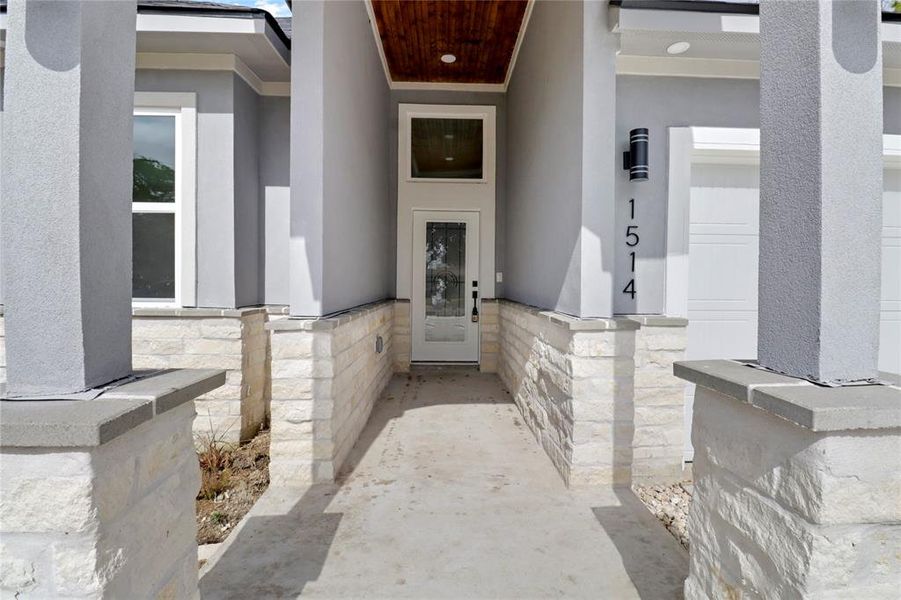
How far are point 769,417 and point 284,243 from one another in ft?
13.9

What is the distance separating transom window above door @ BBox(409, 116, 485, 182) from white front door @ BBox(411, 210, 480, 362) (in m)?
0.54

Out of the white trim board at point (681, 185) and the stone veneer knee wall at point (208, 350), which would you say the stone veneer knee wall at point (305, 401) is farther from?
the white trim board at point (681, 185)

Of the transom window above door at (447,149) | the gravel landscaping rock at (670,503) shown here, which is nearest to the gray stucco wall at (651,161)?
the gravel landscaping rock at (670,503)

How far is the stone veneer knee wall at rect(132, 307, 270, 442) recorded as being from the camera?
152 inches

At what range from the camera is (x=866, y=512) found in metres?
1.14

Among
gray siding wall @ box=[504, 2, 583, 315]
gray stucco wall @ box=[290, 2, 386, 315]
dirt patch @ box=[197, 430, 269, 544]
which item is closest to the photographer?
dirt patch @ box=[197, 430, 269, 544]

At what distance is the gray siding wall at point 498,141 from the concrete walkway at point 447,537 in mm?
3189

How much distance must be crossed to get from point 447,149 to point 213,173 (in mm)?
3140

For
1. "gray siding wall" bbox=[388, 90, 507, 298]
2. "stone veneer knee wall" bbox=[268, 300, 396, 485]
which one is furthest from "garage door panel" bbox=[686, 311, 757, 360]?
"gray siding wall" bbox=[388, 90, 507, 298]

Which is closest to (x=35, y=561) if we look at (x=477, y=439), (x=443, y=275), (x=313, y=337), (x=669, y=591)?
(x=313, y=337)

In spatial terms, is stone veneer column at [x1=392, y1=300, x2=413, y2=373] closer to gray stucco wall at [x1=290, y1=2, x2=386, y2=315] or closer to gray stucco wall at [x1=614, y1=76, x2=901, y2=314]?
gray stucco wall at [x1=290, y1=2, x2=386, y2=315]

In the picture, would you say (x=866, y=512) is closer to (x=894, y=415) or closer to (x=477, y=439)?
(x=894, y=415)

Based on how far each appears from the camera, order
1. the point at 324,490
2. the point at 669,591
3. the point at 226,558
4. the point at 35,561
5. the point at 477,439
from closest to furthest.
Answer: the point at 35,561
the point at 669,591
the point at 226,558
the point at 324,490
the point at 477,439

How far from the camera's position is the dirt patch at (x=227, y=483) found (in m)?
2.82
